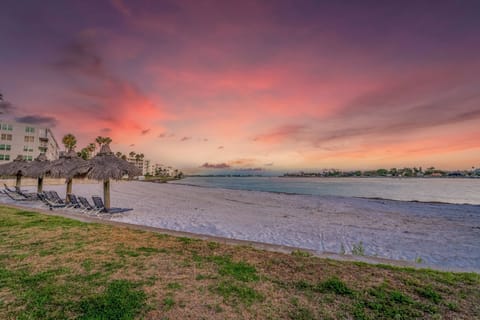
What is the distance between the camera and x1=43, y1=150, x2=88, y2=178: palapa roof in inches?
473

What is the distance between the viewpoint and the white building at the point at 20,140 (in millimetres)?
51194

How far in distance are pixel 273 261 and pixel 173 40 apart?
516 inches

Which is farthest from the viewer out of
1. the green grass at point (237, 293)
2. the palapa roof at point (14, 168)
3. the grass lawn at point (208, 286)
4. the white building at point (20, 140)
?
the white building at point (20, 140)

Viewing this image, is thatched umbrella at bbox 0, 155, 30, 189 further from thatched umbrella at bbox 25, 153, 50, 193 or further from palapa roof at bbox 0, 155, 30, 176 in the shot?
thatched umbrella at bbox 25, 153, 50, 193

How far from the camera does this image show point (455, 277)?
4.35 metres

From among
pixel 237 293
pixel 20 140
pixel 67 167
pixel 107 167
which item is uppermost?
pixel 20 140

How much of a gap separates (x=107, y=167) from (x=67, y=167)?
14.1 ft

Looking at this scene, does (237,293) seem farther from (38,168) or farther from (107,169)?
(38,168)

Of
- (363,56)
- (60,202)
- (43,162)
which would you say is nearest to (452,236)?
(363,56)

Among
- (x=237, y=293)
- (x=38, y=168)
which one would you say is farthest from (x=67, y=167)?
(x=237, y=293)

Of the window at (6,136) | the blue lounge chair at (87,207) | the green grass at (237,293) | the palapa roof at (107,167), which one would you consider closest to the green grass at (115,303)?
the green grass at (237,293)

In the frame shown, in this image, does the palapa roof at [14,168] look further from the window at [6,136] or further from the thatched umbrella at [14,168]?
the window at [6,136]

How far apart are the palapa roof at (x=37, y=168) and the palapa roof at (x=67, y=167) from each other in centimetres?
36

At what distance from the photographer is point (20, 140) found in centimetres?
5378
